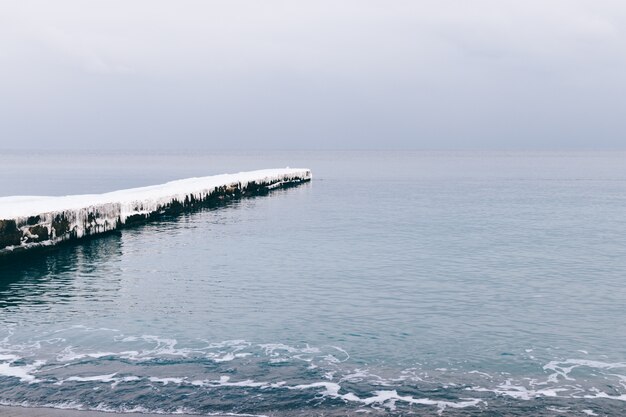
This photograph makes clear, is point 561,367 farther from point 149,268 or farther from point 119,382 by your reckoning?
point 149,268

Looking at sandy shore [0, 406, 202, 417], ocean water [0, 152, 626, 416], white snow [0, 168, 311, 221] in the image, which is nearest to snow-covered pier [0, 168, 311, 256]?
white snow [0, 168, 311, 221]

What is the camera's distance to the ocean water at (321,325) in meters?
11.4

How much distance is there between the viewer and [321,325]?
16.5m

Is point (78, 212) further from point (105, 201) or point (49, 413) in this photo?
point (49, 413)

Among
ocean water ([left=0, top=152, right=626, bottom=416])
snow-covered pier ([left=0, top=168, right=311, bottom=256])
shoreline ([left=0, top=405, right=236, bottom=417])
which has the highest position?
snow-covered pier ([left=0, top=168, right=311, bottom=256])

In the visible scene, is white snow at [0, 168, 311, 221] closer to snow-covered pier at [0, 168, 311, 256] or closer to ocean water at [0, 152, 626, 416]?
snow-covered pier at [0, 168, 311, 256]

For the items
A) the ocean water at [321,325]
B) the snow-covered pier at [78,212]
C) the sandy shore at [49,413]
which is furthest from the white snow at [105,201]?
the sandy shore at [49,413]

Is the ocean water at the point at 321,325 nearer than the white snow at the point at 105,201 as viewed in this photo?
Yes

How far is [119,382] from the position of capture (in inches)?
471

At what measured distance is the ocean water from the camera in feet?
37.4

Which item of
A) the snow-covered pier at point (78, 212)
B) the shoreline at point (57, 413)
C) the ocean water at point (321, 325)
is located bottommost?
the ocean water at point (321, 325)

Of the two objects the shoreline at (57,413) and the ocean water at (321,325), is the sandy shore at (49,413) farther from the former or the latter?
the ocean water at (321,325)

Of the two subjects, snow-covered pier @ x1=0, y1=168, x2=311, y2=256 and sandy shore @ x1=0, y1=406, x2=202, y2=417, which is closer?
sandy shore @ x1=0, y1=406, x2=202, y2=417

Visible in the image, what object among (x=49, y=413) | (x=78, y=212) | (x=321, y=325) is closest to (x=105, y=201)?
(x=78, y=212)
